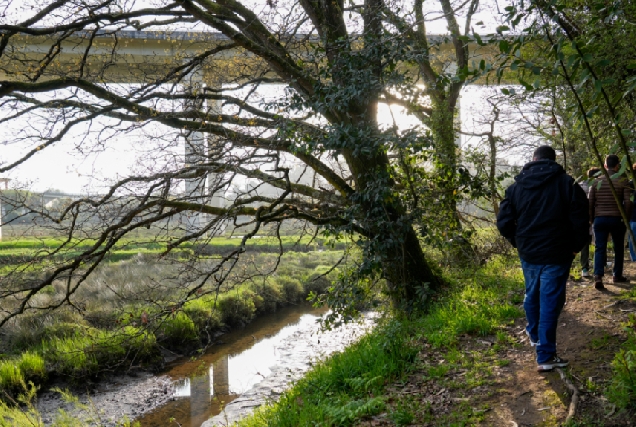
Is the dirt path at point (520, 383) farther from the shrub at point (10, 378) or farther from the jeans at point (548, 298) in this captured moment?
the shrub at point (10, 378)

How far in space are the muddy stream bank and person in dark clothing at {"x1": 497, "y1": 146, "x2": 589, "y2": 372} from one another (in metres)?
4.18

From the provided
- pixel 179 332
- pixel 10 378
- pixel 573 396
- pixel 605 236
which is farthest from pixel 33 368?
pixel 605 236

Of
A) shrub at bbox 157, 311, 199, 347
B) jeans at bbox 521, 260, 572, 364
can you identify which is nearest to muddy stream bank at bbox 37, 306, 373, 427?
shrub at bbox 157, 311, 199, 347

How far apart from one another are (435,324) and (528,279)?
2.56 meters

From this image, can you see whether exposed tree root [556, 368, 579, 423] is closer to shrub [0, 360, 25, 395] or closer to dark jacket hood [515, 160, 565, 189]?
dark jacket hood [515, 160, 565, 189]

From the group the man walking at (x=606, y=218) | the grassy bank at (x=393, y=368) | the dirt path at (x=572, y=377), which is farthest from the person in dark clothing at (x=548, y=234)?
the man walking at (x=606, y=218)

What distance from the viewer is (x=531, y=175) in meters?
4.94

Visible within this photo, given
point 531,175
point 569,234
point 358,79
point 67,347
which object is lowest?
point 67,347

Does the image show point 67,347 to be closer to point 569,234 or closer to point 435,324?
point 435,324

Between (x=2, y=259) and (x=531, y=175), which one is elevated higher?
(x=531, y=175)

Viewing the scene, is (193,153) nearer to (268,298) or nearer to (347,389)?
(347,389)

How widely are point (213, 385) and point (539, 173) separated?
8.11 metres

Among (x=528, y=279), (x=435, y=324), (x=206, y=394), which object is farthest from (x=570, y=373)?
(x=206, y=394)

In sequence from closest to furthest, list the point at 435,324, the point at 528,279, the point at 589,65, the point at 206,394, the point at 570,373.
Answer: the point at 589,65 → the point at 570,373 → the point at 528,279 → the point at 435,324 → the point at 206,394
